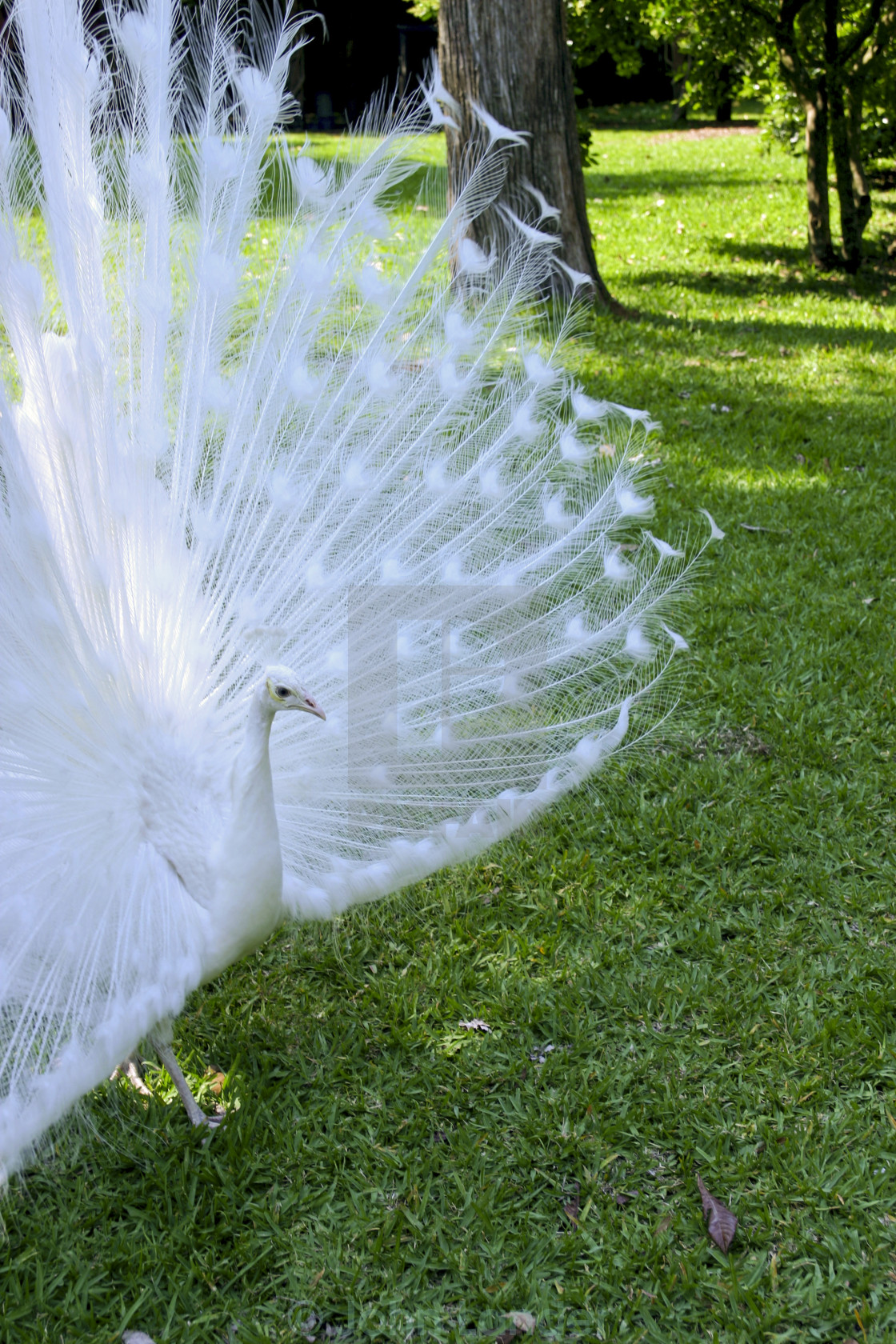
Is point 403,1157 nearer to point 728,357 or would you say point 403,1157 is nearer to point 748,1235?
point 748,1235

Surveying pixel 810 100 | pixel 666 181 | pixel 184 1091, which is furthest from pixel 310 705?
pixel 666 181

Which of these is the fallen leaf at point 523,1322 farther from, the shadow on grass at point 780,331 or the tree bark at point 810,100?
the tree bark at point 810,100

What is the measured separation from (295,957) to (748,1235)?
4.36 feet

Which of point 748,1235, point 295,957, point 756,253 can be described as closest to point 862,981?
point 748,1235

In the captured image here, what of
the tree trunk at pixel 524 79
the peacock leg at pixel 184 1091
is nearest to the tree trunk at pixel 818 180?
the tree trunk at pixel 524 79

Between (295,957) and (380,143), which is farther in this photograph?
(295,957)

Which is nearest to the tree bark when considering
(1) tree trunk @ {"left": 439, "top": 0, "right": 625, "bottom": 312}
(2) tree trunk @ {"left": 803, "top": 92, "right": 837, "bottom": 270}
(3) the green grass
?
(2) tree trunk @ {"left": 803, "top": 92, "right": 837, "bottom": 270}

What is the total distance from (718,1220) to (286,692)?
4.53 feet

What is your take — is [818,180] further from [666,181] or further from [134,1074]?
[134,1074]

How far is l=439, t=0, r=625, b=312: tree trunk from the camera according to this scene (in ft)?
22.2

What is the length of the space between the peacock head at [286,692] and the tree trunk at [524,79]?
4.97m

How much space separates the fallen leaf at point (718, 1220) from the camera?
2.37m

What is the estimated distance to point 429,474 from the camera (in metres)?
3.10

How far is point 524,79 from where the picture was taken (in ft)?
22.6
